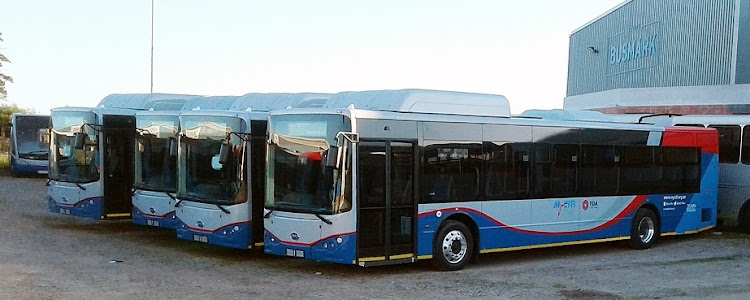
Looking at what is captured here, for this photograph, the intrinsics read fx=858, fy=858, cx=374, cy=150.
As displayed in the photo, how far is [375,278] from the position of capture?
1296 centimetres

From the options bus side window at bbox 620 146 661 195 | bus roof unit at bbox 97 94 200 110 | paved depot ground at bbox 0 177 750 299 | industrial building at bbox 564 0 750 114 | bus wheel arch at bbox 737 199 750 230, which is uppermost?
industrial building at bbox 564 0 750 114

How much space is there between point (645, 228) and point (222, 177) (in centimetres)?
882

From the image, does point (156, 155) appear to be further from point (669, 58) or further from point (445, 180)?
point (669, 58)

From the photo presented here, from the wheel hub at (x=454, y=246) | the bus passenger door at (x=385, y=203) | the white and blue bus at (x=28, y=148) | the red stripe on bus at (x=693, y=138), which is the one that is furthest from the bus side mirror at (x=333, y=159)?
the white and blue bus at (x=28, y=148)

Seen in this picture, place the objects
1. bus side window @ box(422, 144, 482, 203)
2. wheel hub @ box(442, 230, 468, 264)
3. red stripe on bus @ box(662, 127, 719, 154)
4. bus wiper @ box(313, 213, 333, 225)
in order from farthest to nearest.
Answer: red stripe on bus @ box(662, 127, 719, 154) → wheel hub @ box(442, 230, 468, 264) → bus side window @ box(422, 144, 482, 203) → bus wiper @ box(313, 213, 333, 225)

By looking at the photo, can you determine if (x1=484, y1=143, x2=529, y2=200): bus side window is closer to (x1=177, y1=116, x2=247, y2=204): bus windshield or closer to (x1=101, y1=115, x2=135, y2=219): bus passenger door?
(x1=177, y1=116, x2=247, y2=204): bus windshield

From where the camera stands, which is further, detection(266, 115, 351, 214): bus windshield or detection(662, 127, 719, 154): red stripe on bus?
detection(662, 127, 719, 154): red stripe on bus

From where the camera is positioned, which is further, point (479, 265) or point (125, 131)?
point (125, 131)

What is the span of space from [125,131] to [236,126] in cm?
447

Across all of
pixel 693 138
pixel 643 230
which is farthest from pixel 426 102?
pixel 693 138

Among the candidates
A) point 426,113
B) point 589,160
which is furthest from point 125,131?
point 589,160

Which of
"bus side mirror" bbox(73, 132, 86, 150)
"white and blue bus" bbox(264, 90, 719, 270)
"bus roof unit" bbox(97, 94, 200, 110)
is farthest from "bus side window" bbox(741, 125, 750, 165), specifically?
"bus side mirror" bbox(73, 132, 86, 150)

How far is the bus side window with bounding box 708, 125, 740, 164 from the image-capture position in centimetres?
2041

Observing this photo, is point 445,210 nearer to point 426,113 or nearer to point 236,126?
point 426,113
